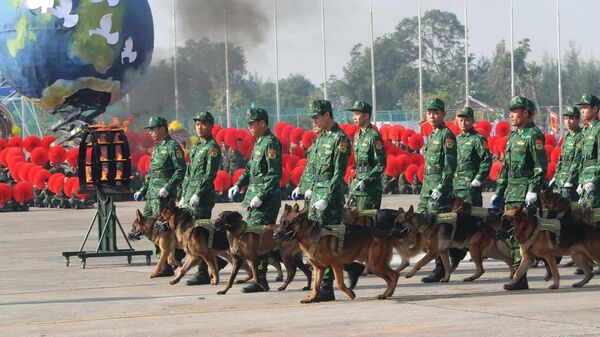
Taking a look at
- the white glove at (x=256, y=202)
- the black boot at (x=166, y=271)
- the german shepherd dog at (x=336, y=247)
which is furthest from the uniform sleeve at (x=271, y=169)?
the black boot at (x=166, y=271)

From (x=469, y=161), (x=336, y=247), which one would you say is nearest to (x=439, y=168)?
(x=469, y=161)

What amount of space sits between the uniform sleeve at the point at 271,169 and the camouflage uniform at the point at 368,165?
1.11 metres

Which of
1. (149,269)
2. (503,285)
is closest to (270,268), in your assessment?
(149,269)

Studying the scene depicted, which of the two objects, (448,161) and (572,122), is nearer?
(448,161)

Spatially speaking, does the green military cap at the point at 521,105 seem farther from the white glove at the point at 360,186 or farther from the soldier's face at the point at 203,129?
the soldier's face at the point at 203,129

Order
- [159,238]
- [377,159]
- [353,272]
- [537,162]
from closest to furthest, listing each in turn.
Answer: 1. [537,162]
2. [353,272]
3. [377,159]
4. [159,238]

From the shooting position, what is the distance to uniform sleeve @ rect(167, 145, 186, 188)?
1602 centimetres

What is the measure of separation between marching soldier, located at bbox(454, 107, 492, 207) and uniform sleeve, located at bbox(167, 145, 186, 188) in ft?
11.1

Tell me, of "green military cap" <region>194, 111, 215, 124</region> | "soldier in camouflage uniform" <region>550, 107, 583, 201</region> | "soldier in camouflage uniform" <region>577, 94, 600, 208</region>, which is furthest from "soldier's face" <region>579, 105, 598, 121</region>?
"green military cap" <region>194, 111, 215, 124</region>

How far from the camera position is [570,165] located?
1564 centimetres

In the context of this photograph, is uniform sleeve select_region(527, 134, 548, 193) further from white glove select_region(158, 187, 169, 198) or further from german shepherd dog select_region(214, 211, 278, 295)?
white glove select_region(158, 187, 169, 198)

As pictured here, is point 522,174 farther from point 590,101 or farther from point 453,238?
point 590,101

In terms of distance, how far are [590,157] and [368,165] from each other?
8.19ft

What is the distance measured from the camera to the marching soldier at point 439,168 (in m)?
15.0
